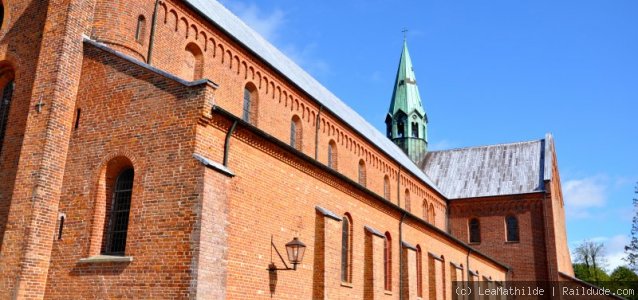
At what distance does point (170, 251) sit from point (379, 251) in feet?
32.4

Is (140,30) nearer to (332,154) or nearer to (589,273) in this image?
(332,154)

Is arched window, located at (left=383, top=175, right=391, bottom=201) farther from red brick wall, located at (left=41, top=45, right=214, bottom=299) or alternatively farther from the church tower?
red brick wall, located at (left=41, top=45, right=214, bottom=299)

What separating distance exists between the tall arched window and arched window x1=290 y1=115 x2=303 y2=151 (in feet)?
10.1

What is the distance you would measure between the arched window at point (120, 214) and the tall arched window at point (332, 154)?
14.4 metres

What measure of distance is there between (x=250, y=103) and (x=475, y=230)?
77.1 ft

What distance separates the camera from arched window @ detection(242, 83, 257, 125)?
829 inches

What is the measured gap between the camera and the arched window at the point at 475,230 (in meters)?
39.0

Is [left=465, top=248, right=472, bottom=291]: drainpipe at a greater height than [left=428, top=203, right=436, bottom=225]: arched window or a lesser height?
lesser

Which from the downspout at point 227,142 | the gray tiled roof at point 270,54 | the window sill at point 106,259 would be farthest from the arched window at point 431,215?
the window sill at point 106,259

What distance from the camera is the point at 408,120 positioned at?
45.6 meters

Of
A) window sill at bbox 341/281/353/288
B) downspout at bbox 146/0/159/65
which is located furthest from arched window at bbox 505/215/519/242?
downspout at bbox 146/0/159/65

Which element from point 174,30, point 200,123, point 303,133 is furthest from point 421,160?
point 200,123

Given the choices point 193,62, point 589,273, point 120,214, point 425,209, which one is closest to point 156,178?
point 120,214

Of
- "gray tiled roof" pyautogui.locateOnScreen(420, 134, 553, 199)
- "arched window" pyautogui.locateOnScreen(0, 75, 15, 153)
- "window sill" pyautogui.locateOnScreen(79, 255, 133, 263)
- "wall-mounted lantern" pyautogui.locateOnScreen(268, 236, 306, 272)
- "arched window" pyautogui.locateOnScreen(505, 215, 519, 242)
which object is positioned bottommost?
"window sill" pyautogui.locateOnScreen(79, 255, 133, 263)
